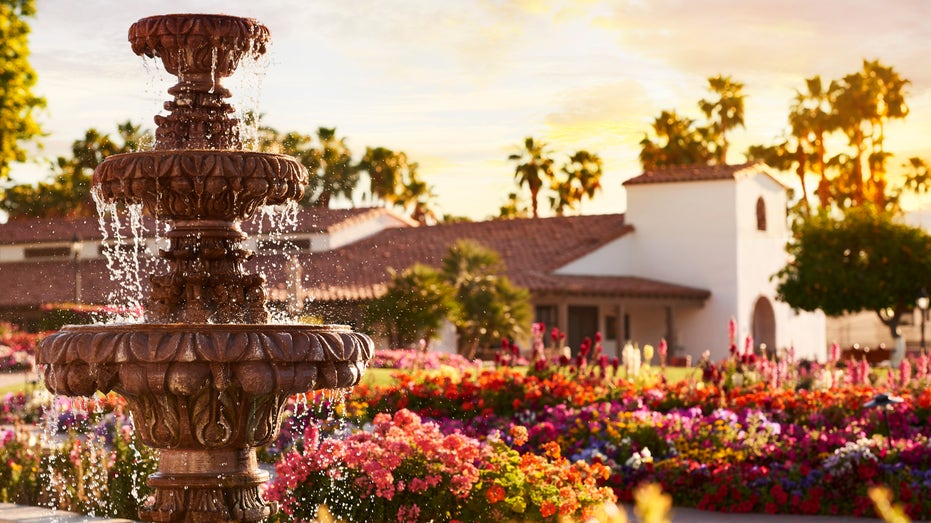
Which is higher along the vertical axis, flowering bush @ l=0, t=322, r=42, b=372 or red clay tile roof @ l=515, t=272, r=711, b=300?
red clay tile roof @ l=515, t=272, r=711, b=300

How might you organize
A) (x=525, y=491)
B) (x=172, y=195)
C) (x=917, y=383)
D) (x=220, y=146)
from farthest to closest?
(x=917, y=383) < (x=525, y=491) < (x=220, y=146) < (x=172, y=195)

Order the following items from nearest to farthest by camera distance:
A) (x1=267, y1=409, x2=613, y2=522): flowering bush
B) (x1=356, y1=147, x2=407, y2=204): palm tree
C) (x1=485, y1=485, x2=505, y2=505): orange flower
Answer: (x1=485, y1=485, x2=505, y2=505): orange flower < (x1=267, y1=409, x2=613, y2=522): flowering bush < (x1=356, y1=147, x2=407, y2=204): palm tree

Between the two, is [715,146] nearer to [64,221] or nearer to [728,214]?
[728,214]

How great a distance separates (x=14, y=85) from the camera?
24547 mm

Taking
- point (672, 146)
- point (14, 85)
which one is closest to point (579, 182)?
point (672, 146)

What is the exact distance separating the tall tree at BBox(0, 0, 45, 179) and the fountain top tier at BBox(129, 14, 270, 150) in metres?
17.9

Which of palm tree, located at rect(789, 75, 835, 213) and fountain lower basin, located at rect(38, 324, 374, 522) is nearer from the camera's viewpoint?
fountain lower basin, located at rect(38, 324, 374, 522)

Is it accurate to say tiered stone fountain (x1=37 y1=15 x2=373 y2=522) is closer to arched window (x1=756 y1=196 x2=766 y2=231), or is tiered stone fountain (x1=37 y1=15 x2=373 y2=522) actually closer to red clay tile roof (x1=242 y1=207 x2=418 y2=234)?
red clay tile roof (x1=242 y1=207 x2=418 y2=234)

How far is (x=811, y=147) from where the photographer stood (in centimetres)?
6144

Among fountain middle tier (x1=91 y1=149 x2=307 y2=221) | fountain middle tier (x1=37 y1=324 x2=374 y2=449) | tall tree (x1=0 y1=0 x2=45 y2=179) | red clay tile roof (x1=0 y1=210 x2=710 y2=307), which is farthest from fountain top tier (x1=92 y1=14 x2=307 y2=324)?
red clay tile roof (x1=0 y1=210 x2=710 y2=307)

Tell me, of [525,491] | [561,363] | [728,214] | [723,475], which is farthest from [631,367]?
[728,214]

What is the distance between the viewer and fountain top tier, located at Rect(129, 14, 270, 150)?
7.30 meters

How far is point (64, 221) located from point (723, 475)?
36.5m

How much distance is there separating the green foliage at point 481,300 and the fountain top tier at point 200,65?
2587 cm
